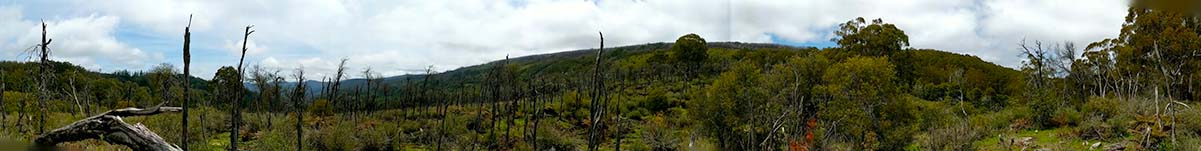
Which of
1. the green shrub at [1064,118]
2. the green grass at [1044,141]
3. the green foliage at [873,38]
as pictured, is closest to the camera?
the green grass at [1044,141]

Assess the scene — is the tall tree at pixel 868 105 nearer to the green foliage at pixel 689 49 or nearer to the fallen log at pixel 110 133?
the fallen log at pixel 110 133

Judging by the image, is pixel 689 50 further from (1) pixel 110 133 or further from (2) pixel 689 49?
(1) pixel 110 133

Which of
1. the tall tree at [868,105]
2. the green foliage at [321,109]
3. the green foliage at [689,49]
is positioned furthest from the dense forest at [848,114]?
the green foliage at [689,49]

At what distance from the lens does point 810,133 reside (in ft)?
74.0

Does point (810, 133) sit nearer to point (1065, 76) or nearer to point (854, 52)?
point (854, 52)

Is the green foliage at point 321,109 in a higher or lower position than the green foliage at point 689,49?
lower

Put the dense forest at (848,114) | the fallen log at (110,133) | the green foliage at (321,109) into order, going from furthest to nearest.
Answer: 1. the green foliage at (321,109)
2. the dense forest at (848,114)
3. the fallen log at (110,133)

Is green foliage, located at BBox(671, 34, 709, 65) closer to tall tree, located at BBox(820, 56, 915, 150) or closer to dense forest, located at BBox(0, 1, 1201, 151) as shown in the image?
dense forest, located at BBox(0, 1, 1201, 151)

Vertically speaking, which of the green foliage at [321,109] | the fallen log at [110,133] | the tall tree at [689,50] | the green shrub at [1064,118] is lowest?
the green foliage at [321,109]

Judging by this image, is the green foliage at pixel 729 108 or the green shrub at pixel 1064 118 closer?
the green shrub at pixel 1064 118

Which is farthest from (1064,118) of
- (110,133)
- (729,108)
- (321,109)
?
(321,109)

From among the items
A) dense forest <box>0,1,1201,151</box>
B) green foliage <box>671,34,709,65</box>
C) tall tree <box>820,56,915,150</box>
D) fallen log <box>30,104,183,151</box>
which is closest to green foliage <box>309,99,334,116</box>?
dense forest <box>0,1,1201,151</box>

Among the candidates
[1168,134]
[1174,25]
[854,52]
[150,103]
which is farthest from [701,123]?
[150,103]

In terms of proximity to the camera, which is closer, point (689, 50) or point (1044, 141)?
point (1044, 141)
